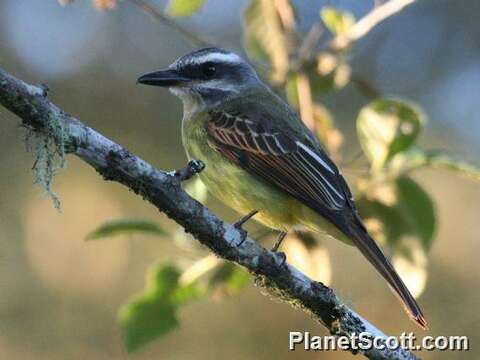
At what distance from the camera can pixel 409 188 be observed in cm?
379

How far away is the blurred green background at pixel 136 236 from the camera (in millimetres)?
6879

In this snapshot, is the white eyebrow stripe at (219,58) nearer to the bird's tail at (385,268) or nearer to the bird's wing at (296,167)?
the bird's wing at (296,167)

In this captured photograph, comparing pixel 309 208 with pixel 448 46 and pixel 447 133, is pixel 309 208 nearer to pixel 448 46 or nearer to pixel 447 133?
pixel 447 133

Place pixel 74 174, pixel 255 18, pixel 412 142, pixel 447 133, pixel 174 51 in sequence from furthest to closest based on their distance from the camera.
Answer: pixel 174 51, pixel 447 133, pixel 74 174, pixel 255 18, pixel 412 142

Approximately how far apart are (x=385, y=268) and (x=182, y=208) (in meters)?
1.01

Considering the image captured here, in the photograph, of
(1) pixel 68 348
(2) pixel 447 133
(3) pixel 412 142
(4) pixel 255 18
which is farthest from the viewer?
(2) pixel 447 133

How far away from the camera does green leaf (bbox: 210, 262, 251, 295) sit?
3842mm

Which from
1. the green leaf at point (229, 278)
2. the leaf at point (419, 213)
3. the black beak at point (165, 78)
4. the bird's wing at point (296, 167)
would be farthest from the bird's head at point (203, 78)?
the leaf at point (419, 213)

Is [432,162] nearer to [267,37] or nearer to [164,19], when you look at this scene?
[267,37]

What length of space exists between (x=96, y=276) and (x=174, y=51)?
96.8 inches

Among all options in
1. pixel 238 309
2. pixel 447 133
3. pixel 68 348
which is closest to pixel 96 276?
pixel 68 348

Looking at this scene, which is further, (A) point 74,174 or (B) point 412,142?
(A) point 74,174

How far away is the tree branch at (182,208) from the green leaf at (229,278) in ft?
1.65

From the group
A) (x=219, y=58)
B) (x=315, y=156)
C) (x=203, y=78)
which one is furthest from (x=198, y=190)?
(x=219, y=58)
